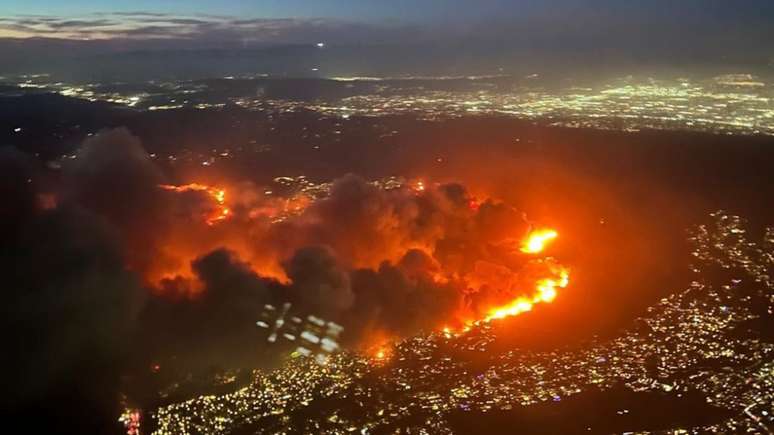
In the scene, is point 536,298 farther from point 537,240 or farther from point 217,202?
point 217,202

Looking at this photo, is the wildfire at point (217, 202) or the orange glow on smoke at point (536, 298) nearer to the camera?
the orange glow on smoke at point (536, 298)

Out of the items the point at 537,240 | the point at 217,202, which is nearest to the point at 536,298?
the point at 537,240

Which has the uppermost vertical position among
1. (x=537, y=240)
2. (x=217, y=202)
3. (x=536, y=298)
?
(x=217, y=202)

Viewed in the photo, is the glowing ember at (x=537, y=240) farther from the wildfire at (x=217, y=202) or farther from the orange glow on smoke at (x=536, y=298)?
the wildfire at (x=217, y=202)

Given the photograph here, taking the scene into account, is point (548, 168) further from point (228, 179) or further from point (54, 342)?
point (54, 342)

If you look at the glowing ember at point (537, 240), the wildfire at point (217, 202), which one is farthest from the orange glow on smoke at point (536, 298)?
the wildfire at point (217, 202)

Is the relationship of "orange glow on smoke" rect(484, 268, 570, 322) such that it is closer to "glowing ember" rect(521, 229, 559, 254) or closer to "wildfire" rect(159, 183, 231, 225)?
"glowing ember" rect(521, 229, 559, 254)

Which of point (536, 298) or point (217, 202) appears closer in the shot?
point (536, 298)

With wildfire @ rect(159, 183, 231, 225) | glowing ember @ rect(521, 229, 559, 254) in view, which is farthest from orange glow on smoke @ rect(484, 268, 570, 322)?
wildfire @ rect(159, 183, 231, 225)
